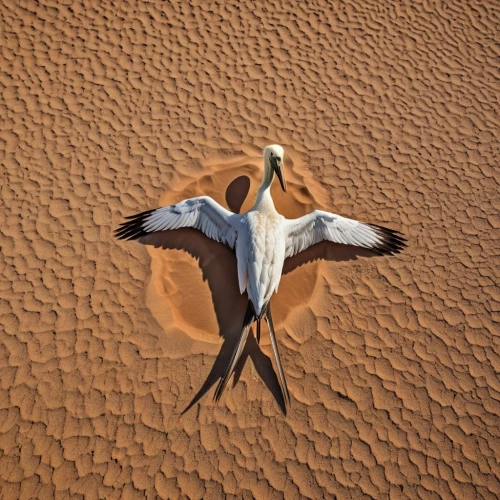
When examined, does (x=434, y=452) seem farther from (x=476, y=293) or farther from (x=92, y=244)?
(x=92, y=244)

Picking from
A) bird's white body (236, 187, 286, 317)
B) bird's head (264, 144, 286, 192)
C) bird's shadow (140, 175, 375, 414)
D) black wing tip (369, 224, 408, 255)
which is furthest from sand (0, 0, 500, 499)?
bird's head (264, 144, 286, 192)

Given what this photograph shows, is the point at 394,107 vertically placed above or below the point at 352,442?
above

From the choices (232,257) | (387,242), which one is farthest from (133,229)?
(387,242)

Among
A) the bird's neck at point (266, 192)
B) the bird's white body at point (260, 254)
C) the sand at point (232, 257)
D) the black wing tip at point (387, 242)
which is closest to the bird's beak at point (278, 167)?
the bird's neck at point (266, 192)

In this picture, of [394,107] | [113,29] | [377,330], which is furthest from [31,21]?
[377,330]

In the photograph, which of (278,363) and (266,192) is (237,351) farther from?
(266,192)

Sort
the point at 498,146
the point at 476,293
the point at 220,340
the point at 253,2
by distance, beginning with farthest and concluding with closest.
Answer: the point at 253,2, the point at 498,146, the point at 476,293, the point at 220,340

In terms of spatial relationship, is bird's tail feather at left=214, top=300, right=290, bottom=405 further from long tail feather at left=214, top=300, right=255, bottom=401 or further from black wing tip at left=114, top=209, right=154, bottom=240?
black wing tip at left=114, top=209, right=154, bottom=240
